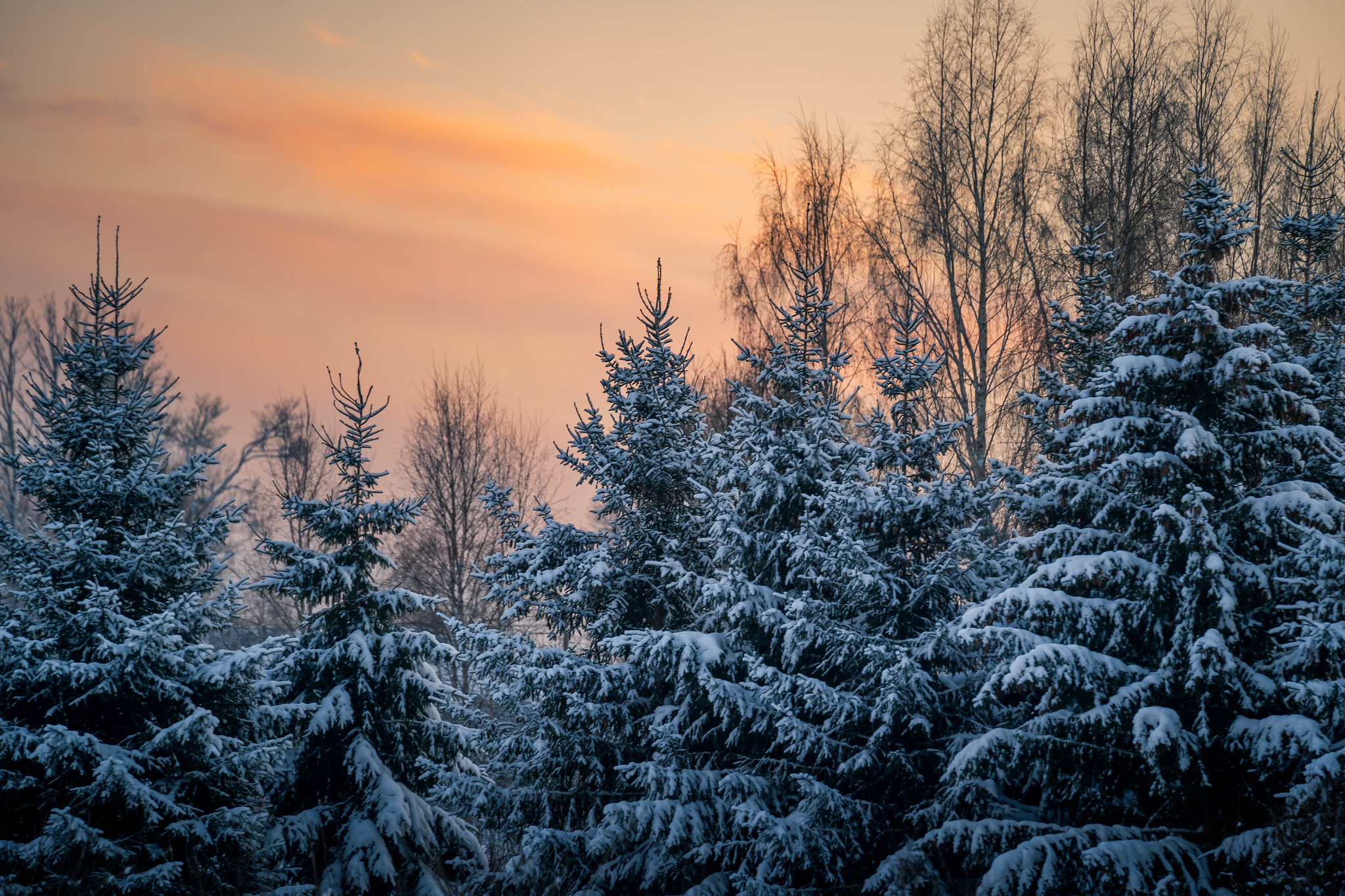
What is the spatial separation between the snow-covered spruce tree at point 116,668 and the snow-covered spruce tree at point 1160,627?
714cm

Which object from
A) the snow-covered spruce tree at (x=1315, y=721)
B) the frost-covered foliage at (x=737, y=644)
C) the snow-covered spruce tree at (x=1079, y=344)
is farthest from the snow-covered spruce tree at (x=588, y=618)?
the snow-covered spruce tree at (x=1315, y=721)

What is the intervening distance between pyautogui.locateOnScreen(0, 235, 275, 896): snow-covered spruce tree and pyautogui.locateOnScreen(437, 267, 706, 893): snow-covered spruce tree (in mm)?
2680

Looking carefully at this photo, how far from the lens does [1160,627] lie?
7.78 m

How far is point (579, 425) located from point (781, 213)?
44.7 feet

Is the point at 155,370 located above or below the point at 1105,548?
above

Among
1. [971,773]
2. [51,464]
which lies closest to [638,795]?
[971,773]

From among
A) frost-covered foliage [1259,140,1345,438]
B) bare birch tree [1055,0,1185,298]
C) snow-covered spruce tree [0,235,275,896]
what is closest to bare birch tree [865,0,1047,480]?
bare birch tree [1055,0,1185,298]

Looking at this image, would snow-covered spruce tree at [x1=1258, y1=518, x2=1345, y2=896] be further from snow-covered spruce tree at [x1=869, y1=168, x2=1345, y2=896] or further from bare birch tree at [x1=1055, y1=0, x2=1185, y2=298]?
bare birch tree at [x1=1055, y1=0, x2=1185, y2=298]

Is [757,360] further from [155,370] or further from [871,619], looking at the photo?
[155,370]

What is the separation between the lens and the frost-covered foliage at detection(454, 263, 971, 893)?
351 inches

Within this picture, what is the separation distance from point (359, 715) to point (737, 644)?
4.73m

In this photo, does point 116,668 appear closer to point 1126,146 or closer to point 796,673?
point 796,673

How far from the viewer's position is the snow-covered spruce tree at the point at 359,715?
958 centimetres

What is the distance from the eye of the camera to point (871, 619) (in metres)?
9.93
